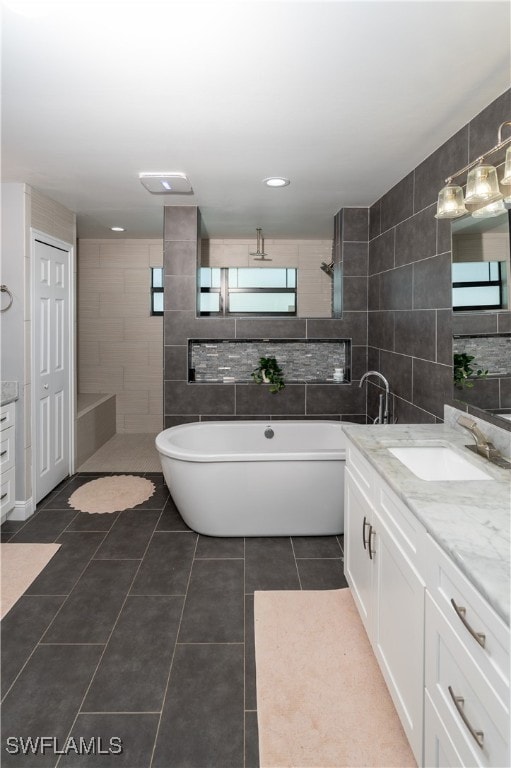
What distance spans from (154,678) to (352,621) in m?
0.94

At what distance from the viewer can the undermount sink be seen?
2.03 meters

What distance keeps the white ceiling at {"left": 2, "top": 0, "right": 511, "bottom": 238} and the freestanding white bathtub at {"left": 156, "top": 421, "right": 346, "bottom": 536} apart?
183 cm

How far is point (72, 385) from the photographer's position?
169 inches

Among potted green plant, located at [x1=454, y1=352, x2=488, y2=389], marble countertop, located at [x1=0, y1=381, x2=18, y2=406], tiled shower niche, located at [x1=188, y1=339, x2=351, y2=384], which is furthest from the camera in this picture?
tiled shower niche, located at [x1=188, y1=339, x2=351, y2=384]

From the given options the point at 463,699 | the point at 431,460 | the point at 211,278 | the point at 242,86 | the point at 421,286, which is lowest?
the point at 463,699

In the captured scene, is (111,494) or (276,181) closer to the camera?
(276,181)

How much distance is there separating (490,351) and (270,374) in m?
2.20

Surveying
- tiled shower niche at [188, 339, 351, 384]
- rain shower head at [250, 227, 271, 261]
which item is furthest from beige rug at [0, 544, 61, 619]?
rain shower head at [250, 227, 271, 261]

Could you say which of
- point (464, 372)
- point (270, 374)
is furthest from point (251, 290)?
point (464, 372)

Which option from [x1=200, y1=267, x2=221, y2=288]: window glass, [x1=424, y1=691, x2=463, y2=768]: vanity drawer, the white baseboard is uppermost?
[x1=200, y1=267, x2=221, y2=288]: window glass

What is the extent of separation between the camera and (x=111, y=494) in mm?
3896

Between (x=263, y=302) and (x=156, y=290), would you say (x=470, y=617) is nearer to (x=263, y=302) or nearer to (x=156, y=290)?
(x=263, y=302)

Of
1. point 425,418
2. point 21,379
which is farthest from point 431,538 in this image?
point 21,379

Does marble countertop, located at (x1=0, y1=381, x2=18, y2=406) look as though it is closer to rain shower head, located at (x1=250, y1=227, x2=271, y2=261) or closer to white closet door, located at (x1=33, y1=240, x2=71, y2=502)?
white closet door, located at (x1=33, y1=240, x2=71, y2=502)
